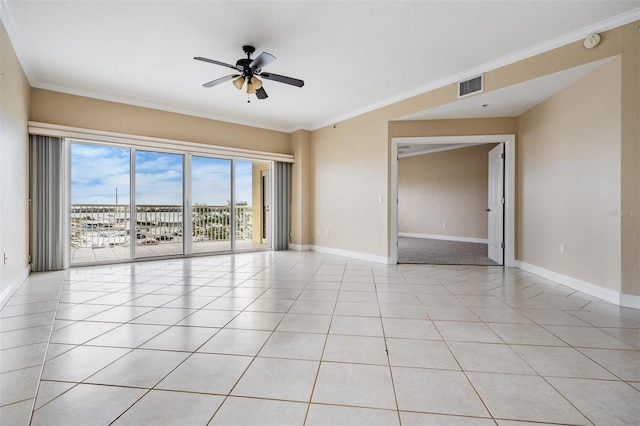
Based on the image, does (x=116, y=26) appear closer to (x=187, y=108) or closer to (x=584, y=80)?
(x=187, y=108)

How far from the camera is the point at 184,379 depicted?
164cm

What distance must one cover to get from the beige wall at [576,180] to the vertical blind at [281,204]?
4560 mm

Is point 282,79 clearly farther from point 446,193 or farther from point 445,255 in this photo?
point 446,193

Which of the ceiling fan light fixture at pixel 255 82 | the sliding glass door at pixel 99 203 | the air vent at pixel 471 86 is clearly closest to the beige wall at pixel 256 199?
the sliding glass door at pixel 99 203

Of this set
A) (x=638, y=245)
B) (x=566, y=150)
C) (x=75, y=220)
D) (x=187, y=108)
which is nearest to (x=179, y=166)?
(x=187, y=108)

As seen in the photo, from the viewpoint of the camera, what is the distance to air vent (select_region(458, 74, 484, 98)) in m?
3.90

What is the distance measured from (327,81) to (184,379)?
4.03 m

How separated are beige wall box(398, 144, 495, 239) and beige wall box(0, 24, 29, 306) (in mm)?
9112

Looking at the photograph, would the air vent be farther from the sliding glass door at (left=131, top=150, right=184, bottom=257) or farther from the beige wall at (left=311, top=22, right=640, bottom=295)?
the sliding glass door at (left=131, top=150, right=184, bottom=257)

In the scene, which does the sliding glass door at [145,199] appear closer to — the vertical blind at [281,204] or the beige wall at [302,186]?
the vertical blind at [281,204]

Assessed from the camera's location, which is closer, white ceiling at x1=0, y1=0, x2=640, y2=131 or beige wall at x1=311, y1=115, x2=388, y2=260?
white ceiling at x1=0, y1=0, x2=640, y2=131

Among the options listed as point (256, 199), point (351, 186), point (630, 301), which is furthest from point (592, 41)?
point (256, 199)

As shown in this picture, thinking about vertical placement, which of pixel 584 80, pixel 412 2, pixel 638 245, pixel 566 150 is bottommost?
pixel 638 245

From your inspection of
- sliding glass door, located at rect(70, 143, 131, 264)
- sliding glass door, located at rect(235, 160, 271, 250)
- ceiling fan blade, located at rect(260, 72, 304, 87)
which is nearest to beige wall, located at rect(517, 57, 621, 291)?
ceiling fan blade, located at rect(260, 72, 304, 87)
